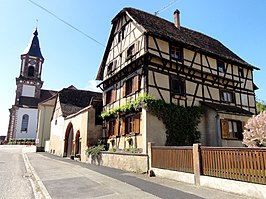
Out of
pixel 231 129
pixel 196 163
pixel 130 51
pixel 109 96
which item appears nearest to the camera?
pixel 196 163

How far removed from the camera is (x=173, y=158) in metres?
11.1

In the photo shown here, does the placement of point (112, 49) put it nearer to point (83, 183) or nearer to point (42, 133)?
point (83, 183)

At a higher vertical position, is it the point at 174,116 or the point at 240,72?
the point at 240,72

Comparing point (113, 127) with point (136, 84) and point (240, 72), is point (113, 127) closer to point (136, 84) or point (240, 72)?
point (136, 84)

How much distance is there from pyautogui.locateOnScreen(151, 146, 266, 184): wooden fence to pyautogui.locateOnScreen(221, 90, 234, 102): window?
36.9 ft

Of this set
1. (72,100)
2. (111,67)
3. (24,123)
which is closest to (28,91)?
(24,123)

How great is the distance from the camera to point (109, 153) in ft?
55.1

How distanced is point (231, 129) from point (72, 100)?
21.7m

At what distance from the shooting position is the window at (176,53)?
1816 cm

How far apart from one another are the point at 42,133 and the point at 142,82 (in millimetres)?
30194

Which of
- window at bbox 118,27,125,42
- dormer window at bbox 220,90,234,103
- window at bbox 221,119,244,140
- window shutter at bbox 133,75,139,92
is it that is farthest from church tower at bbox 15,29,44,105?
window at bbox 221,119,244,140

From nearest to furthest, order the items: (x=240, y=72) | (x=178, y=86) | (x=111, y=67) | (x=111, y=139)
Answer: (x=178, y=86) < (x=111, y=139) < (x=111, y=67) < (x=240, y=72)

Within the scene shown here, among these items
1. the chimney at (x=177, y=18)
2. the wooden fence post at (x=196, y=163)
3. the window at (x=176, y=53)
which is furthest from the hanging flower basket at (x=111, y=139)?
the chimney at (x=177, y=18)

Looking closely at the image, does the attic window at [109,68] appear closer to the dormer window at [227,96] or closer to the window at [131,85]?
the window at [131,85]
